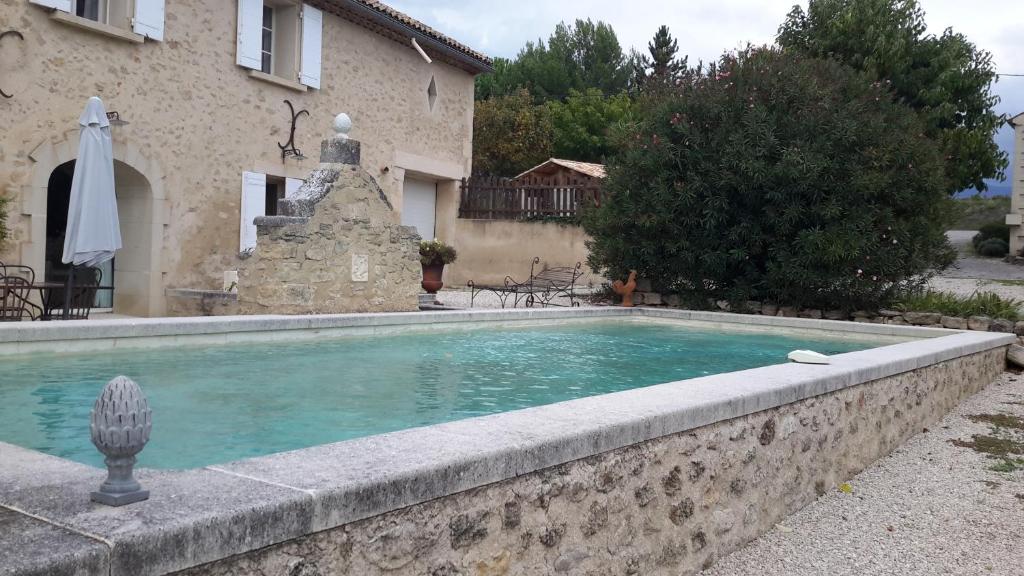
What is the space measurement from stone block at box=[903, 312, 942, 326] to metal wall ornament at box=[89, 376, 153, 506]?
1057 centimetres

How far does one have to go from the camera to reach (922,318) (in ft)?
35.2

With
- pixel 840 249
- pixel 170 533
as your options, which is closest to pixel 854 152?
pixel 840 249

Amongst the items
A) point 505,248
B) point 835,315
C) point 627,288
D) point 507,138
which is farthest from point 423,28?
point 507,138

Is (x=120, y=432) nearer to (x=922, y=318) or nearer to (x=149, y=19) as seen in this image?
(x=149, y=19)

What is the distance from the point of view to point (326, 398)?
4969 mm

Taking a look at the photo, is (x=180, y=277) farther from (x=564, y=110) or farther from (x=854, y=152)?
(x=564, y=110)

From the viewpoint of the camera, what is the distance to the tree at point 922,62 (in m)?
21.5

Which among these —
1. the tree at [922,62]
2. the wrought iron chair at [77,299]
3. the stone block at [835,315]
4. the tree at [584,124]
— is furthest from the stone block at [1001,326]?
the tree at [584,124]

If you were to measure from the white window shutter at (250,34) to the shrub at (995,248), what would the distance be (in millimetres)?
22012

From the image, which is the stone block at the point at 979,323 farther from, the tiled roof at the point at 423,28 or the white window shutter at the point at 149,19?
the white window shutter at the point at 149,19

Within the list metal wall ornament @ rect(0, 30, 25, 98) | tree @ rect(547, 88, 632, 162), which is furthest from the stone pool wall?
tree @ rect(547, 88, 632, 162)

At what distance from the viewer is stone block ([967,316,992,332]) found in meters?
10.1

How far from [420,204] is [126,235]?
7007mm

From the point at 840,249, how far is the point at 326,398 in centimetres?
805
